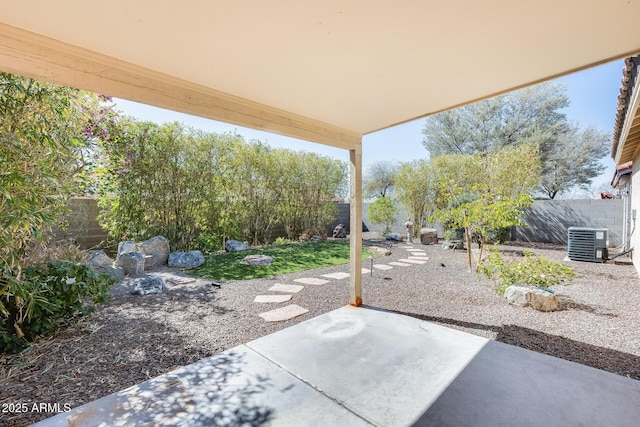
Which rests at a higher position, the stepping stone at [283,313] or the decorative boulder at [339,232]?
the decorative boulder at [339,232]

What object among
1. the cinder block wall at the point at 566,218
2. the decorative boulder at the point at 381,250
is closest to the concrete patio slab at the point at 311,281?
the decorative boulder at the point at 381,250

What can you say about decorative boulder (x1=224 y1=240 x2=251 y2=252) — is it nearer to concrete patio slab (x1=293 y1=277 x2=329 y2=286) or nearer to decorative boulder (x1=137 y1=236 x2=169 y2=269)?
decorative boulder (x1=137 y1=236 x2=169 y2=269)

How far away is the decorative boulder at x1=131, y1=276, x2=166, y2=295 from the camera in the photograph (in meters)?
3.94

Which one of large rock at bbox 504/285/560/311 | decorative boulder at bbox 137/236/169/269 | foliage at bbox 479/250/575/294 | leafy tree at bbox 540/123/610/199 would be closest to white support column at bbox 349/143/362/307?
large rock at bbox 504/285/560/311

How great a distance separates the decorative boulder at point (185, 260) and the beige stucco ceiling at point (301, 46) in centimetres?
402

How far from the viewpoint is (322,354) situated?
2381 mm

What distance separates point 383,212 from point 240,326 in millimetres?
→ 7854

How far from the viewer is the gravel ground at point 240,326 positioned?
2.09 metres

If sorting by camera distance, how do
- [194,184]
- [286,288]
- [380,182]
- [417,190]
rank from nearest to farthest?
[286,288] → [194,184] → [417,190] → [380,182]

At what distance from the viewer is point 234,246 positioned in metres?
7.13

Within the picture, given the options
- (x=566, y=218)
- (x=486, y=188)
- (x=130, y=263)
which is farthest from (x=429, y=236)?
(x=130, y=263)

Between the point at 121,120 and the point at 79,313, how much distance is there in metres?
3.74

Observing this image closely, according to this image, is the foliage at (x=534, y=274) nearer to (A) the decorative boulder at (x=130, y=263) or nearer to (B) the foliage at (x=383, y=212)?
(A) the decorative boulder at (x=130, y=263)

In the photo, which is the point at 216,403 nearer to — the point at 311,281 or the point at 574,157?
the point at 311,281
